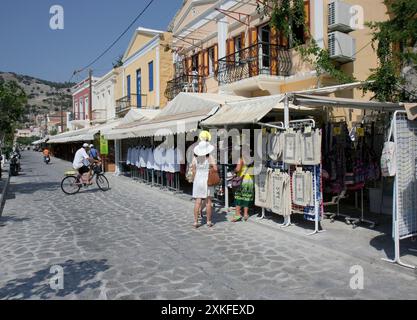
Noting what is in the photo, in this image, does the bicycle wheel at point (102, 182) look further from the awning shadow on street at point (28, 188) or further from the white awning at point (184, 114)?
the white awning at point (184, 114)

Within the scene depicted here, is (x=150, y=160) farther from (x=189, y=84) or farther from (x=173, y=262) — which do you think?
(x=173, y=262)

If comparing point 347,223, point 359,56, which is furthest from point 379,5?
point 347,223

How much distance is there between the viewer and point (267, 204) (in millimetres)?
8266

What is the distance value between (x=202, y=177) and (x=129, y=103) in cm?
1946

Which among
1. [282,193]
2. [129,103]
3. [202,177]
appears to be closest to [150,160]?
[202,177]

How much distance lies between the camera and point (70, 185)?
Answer: 1384 cm

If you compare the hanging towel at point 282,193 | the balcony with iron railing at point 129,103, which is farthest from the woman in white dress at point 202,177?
the balcony with iron railing at point 129,103

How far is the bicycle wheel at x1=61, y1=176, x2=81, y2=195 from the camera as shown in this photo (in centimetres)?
1373

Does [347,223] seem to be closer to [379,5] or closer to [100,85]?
[379,5]

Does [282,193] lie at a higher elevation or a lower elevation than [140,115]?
lower

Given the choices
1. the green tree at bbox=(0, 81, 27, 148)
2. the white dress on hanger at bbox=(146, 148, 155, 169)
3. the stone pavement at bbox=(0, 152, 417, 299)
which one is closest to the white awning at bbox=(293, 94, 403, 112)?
the stone pavement at bbox=(0, 152, 417, 299)

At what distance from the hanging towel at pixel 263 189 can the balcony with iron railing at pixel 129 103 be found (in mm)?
17019

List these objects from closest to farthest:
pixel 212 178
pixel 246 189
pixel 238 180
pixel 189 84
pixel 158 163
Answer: pixel 212 178 → pixel 246 189 → pixel 238 180 → pixel 158 163 → pixel 189 84

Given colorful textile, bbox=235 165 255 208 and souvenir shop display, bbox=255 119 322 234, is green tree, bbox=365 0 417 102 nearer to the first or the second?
souvenir shop display, bbox=255 119 322 234
